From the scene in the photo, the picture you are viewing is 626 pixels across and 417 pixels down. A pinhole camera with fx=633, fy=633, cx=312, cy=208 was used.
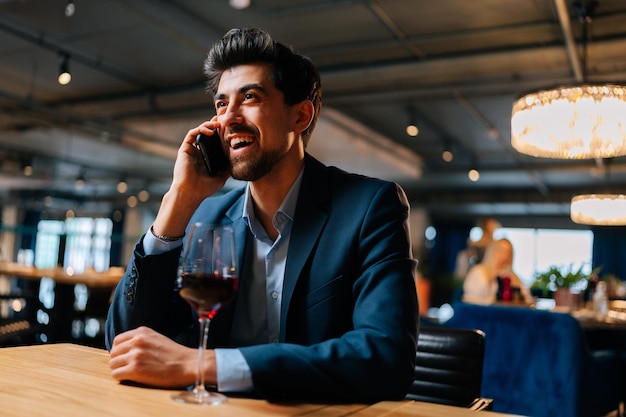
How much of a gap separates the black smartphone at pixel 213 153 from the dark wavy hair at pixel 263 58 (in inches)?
6.3

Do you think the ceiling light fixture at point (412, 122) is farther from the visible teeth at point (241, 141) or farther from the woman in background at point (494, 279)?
the visible teeth at point (241, 141)

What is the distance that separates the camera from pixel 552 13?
5266 millimetres

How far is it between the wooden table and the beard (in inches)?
20.9

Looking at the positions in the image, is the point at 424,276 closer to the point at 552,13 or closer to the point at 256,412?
the point at 552,13

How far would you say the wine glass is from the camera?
1007 mm

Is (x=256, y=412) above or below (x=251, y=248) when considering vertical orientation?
below

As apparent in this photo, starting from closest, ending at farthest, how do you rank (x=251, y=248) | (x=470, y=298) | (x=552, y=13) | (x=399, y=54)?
(x=251, y=248), (x=552, y=13), (x=470, y=298), (x=399, y=54)

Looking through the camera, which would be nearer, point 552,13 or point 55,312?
point 552,13

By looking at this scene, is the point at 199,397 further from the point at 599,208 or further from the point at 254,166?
the point at 599,208

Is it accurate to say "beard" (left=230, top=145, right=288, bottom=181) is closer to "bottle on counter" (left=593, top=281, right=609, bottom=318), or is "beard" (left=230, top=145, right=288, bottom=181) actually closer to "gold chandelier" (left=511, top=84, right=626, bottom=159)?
"gold chandelier" (left=511, top=84, right=626, bottom=159)

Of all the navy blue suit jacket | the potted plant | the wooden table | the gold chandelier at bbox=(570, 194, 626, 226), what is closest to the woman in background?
the potted plant

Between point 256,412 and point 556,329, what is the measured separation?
123 inches

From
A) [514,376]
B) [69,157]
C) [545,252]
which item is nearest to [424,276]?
[545,252]

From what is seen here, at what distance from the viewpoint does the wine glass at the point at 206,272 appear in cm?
101
